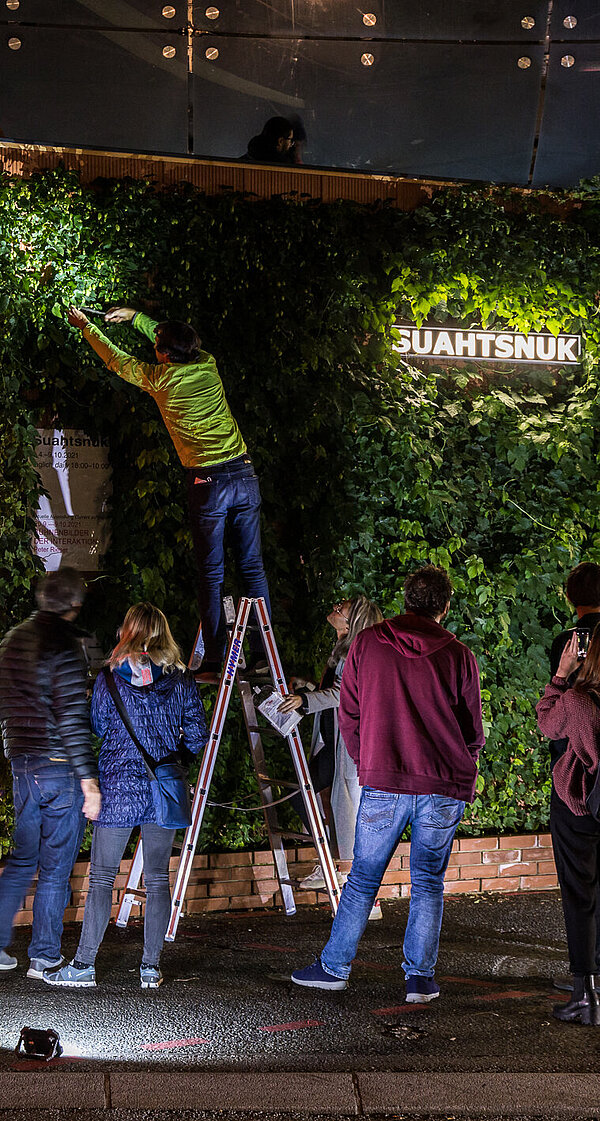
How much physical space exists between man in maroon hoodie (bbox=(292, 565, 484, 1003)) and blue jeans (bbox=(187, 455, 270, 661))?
168 cm

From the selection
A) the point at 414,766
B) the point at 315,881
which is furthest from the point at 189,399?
the point at 315,881

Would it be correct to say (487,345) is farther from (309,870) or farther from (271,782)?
(309,870)

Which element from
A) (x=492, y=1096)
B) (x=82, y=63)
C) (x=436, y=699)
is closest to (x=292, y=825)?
(x=436, y=699)

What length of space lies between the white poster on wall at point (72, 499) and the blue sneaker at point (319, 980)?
3178 millimetres

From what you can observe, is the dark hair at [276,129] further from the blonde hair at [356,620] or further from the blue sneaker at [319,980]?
the blue sneaker at [319,980]

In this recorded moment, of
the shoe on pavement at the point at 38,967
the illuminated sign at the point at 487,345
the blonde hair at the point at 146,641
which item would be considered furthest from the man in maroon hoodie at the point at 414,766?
the illuminated sign at the point at 487,345

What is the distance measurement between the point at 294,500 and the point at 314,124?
9.19 ft

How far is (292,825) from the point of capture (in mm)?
7770

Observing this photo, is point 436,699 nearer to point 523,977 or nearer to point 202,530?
point 523,977

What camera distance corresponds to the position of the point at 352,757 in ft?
18.6

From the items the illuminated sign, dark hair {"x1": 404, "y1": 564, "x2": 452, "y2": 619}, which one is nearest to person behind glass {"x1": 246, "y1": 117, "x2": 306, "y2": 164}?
the illuminated sign

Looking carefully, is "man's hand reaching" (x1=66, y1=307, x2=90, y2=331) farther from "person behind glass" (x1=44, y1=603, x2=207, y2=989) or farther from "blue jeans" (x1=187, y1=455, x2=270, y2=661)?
"person behind glass" (x1=44, y1=603, x2=207, y2=989)

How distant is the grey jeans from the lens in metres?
5.62

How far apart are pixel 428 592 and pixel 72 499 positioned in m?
3.08
